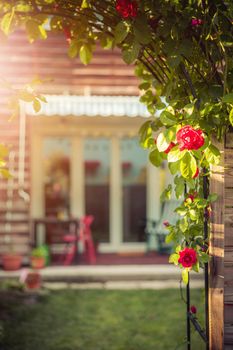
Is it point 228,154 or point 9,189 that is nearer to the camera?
point 228,154

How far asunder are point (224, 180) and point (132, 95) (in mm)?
9287

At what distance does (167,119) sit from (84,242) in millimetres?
9344

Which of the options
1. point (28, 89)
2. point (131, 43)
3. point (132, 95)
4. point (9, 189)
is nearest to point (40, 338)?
point (28, 89)

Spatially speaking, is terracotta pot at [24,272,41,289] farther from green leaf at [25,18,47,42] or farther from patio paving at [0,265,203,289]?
green leaf at [25,18,47,42]

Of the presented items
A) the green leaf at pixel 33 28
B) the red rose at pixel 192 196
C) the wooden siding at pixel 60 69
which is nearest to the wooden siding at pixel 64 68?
the wooden siding at pixel 60 69

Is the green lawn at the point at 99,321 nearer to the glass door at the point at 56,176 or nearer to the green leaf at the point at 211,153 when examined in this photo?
the green leaf at the point at 211,153

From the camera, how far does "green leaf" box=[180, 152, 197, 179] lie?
2.58 meters

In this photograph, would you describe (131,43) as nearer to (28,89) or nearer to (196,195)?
(28,89)

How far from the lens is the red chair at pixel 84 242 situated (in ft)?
34.7

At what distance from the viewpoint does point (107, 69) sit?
39.7 ft

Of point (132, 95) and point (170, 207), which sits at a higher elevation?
point (132, 95)

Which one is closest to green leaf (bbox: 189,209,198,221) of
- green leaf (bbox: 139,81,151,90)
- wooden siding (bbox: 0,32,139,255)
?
green leaf (bbox: 139,81,151,90)

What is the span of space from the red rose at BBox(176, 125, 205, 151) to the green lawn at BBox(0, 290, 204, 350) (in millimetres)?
3470

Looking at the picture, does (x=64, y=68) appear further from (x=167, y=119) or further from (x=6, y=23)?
(x=167, y=119)
